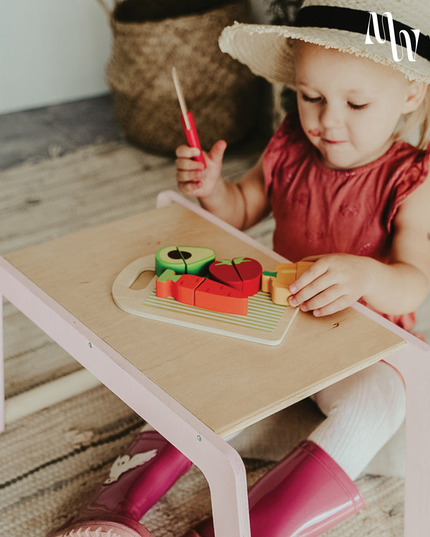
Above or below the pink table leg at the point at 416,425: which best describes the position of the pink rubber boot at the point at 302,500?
below

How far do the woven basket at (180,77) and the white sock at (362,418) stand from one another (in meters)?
1.18

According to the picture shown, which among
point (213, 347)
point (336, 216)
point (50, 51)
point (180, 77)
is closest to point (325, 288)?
point (213, 347)

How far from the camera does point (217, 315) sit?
568 mm

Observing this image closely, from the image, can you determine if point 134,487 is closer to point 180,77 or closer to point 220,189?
point 220,189

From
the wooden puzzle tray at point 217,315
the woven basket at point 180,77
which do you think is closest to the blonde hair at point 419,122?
the wooden puzzle tray at point 217,315

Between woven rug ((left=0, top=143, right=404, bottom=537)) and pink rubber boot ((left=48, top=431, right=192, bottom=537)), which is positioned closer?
pink rubber boot ((left=48, top=431, right=192, bottom=537))

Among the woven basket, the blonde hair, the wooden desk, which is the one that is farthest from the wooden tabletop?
the woven basket

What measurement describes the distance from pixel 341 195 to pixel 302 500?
15.3 inches

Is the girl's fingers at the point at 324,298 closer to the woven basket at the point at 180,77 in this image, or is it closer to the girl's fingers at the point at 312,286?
the girl's fingers at the point at 312,286

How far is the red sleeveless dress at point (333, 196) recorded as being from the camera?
0.76m

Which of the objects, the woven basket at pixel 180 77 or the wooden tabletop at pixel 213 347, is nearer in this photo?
the wooden tabletop at pixel 213 347

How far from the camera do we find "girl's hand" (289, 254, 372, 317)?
565 millimetres

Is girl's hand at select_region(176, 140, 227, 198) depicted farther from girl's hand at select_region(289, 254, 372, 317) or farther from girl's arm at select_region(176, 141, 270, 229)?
girl's hand at select_region(289, 254, 372, 317)

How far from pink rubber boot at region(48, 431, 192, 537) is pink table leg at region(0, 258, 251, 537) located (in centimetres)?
16
